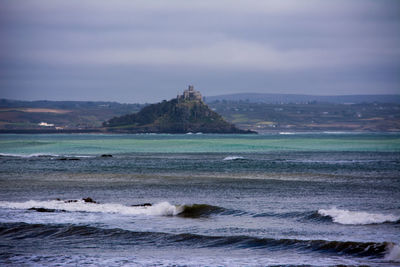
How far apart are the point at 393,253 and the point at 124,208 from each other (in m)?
13.2

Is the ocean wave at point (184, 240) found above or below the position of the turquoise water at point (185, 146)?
above

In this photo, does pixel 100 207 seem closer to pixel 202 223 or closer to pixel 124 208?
pixel 124 208

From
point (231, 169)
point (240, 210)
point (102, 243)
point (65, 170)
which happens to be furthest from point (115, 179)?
point (102, 243)

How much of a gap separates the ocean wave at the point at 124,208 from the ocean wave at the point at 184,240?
395cm

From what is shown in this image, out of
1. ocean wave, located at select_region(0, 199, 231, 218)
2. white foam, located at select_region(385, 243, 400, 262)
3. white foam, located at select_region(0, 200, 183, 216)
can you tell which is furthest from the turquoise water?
white foam, located at select_region(385, 243, 400, 262)

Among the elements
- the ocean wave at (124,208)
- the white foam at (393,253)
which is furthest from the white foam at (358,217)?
the white foam at (393,253)

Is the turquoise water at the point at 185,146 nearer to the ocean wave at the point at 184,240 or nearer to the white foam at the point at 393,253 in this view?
the ocean wave at the point at 184,240

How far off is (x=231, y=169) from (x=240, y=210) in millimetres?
27224

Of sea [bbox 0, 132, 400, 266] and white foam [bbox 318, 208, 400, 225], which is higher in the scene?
white foam [bbox 318, 208, 400, 225]

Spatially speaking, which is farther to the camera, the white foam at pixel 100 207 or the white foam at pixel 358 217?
the white foam at pixel 100 207

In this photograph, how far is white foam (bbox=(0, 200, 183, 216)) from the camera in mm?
25766

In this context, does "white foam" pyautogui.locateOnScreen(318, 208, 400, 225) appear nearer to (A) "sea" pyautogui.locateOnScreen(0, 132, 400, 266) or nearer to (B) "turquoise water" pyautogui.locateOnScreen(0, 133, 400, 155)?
(A) "sea" pyautogui.locateOnScreen(0, 132, 400, 266)

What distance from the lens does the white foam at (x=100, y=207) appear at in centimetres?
2577

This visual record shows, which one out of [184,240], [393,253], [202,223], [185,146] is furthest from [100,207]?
[185,146]
